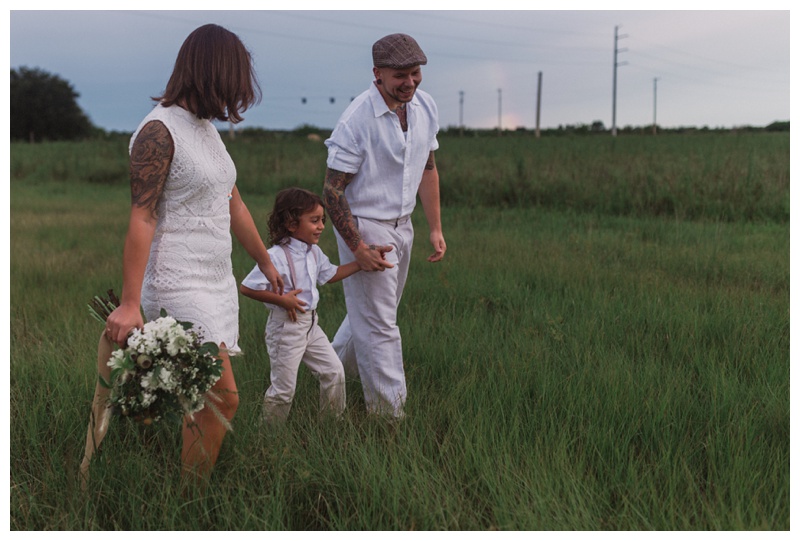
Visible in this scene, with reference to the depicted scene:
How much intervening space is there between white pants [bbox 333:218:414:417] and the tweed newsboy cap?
0.81 meters

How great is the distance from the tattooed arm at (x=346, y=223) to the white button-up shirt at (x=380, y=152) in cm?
6

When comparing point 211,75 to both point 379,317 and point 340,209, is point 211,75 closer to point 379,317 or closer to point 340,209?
point 340,209

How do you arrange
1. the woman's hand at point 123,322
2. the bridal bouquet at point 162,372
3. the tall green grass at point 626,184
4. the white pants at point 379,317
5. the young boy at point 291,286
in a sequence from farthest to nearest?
1. the tall green grass at point 626,184
2. the white pants at point 379,317
3. the young boy at point 291,286
4. the woman's hand at point 123,322
5. the bridal bouquet at point 162,372

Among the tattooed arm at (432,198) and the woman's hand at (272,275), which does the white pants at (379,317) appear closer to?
the tattooed arm at (432,198)

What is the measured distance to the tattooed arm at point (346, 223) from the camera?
3.49 meters

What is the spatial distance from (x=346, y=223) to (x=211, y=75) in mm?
1123

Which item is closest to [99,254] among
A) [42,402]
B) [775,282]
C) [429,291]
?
[429,291]

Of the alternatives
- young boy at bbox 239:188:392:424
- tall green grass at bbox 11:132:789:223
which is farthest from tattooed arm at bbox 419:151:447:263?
tall green grass at bbox 11:132:789:223

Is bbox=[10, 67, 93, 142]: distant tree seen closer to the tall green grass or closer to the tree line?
the tree line

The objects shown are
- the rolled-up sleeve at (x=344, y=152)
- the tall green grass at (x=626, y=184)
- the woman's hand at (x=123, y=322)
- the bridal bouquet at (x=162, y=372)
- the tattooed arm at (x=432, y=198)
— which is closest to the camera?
the bridal bouquet at (x=162, y=372)

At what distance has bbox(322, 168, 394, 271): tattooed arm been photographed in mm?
3488

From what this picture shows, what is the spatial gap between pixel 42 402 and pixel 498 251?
17.4 ft

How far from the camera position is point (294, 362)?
11.4ft

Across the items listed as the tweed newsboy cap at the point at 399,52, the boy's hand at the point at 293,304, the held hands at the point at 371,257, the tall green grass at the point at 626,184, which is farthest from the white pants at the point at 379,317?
the tall green grass at the point at 626,184
